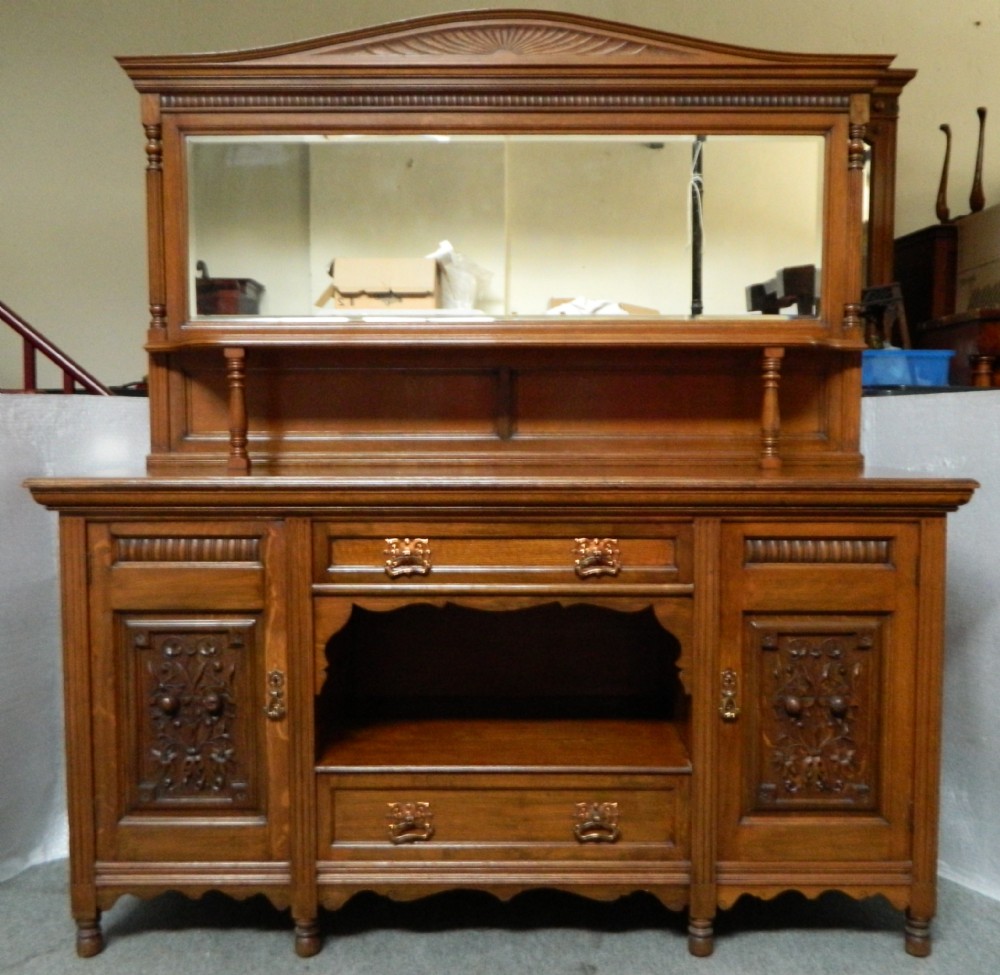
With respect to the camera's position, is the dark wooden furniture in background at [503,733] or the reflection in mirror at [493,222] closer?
the dark wooden furniture in background at [503,733]

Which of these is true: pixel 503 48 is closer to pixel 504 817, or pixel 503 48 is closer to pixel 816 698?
pixel 816 698

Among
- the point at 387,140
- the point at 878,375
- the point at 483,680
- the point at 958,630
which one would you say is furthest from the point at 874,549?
the point at 387,140

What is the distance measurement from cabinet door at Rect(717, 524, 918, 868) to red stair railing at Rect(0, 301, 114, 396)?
1614 mm

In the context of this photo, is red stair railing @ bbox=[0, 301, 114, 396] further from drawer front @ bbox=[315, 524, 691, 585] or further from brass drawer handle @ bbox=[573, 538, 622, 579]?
brass drawer handle @ bbox=[573, 538, 622, 579]

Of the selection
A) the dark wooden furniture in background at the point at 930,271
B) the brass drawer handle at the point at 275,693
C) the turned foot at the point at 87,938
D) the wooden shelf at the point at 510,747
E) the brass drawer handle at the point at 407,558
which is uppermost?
the dark wooden furniture in background at the point at 930,271

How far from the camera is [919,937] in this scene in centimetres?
164

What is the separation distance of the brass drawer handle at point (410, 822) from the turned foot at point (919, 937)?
3.30ft

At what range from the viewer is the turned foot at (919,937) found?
5.37 feet

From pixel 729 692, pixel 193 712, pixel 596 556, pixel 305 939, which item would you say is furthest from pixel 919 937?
pixel 193 712

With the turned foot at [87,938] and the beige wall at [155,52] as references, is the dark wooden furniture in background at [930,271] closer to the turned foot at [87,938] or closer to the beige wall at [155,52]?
the beige wall at [155,52]

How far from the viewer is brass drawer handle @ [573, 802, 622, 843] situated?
5.40 ft

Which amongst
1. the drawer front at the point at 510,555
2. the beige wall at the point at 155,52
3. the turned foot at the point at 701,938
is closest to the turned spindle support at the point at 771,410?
the drawer front at the point at 510,555

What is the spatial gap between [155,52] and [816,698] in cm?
264

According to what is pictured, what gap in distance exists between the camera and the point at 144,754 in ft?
5.36
